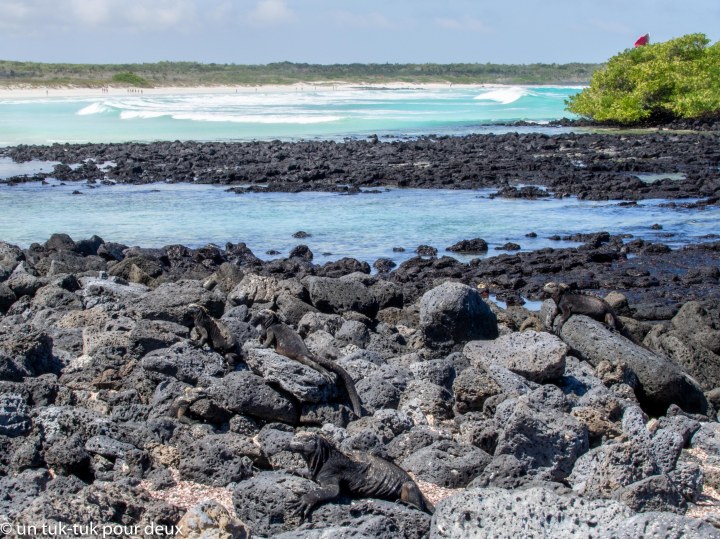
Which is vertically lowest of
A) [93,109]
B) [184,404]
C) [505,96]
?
[184,404]

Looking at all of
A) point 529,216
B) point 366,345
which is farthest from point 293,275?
point 529,216

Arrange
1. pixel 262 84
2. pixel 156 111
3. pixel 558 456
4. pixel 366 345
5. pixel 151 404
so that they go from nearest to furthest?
pixel 558 456 → pixel 151 404 → pixel 366 345 → pixel 156 111 → pixel 262 84

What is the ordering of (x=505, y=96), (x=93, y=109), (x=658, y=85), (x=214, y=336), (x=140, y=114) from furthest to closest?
(x=505, y=96) < (x=93, y=109) < (x=140, y=114) < (x=658, y=85) < (x=214, y=336)

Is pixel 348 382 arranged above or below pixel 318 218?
above

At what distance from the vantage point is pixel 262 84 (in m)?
108

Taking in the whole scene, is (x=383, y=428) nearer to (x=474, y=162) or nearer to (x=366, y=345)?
(x=366, y=345)

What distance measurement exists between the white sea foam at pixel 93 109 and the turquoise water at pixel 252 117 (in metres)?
0.04

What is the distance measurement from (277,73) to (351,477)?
420 ft

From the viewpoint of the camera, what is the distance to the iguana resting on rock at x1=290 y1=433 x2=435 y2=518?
481 cm

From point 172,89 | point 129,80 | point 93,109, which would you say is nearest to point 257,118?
point 93,109

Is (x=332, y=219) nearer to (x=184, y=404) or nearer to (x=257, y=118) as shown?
(x=184, y=404)

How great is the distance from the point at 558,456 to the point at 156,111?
5865 centimetres

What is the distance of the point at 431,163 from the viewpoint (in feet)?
96.9

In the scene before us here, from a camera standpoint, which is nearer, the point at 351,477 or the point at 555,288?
the point at 351,477
